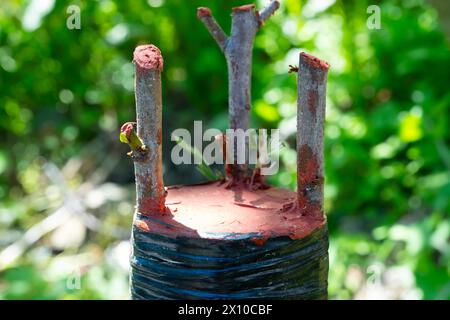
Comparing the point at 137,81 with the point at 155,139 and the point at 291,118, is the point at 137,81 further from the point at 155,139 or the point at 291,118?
the point at 291,118

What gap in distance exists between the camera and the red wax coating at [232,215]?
1.10 m

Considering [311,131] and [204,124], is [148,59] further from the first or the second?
[204,124]

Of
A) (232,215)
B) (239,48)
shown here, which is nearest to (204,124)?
(239,48)

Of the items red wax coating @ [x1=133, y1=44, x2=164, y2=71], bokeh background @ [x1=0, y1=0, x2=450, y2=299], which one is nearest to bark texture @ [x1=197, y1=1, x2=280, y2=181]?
red wax coating @ [x1=133, y1=44, x2=164, y2=71]

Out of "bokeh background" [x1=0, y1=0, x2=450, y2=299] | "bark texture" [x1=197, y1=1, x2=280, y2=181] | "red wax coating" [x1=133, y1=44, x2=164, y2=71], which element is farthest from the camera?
"bokeh background" [x1=0, y1=0, x2=450, y2=299]

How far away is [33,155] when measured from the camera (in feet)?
12.3

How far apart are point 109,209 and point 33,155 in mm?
811

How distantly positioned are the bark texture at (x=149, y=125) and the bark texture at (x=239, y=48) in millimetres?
204

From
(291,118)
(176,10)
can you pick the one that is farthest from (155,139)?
(176,10)

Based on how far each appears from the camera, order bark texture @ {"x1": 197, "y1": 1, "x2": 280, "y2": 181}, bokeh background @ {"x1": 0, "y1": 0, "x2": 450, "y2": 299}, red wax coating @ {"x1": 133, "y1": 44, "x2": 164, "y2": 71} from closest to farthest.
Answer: red wax coating @ {"x1": 133, "y1": 44, "x2": 164, "y2": 71} → bark texture @ {"x1": 197, "y1": 1, "x2": 280, "y2": 181} → bokeh background @ {"x1": 0, "y1": 0, "x2": 450, "y2": 299}

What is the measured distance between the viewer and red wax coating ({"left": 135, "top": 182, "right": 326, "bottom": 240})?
1098 mm

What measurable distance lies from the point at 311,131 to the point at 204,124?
7.95 feet

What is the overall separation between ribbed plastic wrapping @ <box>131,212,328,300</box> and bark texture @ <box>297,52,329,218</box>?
6 centimetres

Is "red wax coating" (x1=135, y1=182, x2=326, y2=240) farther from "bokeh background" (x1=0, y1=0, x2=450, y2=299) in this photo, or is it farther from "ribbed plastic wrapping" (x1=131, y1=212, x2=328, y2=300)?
"bokeh background" (x1=0, y1=0, x2=450, y2=299)
